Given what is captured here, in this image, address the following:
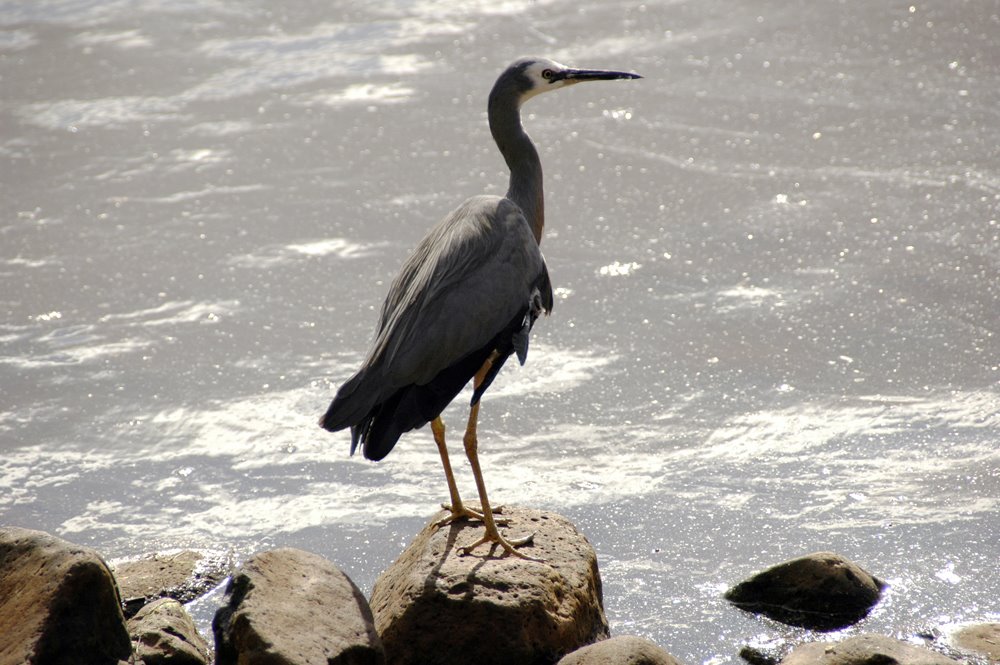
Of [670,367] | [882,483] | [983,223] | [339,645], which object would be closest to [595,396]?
[670,367]

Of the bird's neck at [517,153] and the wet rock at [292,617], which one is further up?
the bird's neck at [517,153]

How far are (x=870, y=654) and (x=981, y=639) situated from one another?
1.96 feet

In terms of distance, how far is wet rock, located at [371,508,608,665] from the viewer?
435cm

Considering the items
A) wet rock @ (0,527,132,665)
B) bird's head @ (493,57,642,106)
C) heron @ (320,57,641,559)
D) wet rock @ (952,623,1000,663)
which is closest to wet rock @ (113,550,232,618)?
wet rock @ (0,527,132,665)

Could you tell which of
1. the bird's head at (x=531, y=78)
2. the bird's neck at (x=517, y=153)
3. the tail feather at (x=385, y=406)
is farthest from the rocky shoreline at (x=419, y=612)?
the bird's head at (x=531, y=78)

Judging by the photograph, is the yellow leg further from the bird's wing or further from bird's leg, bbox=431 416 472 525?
the bird's wing

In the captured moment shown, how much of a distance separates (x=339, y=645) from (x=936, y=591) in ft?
7.38

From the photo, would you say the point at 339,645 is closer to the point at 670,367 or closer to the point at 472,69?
the point at 670,367

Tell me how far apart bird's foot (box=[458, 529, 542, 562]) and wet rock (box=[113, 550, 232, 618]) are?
1132 millimetres

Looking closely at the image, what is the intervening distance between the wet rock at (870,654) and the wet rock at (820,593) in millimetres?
475

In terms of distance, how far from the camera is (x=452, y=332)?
4.63m

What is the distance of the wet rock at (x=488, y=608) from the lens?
4.35 m

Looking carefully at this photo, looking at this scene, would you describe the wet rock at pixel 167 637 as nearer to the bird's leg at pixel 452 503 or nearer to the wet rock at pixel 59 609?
the wet rock at pixel 59 609

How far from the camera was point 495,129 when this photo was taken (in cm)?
548
